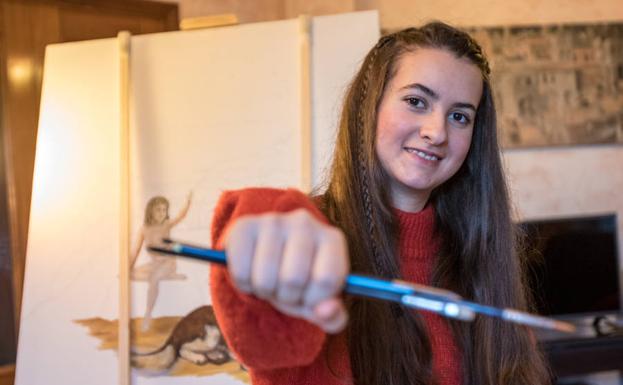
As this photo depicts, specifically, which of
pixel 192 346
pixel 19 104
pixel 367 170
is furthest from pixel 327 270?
pixel 19 104

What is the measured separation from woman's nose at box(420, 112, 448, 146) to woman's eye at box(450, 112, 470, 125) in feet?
0.12

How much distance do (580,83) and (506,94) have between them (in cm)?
33

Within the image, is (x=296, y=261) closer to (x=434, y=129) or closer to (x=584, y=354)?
(x=434, y=129)

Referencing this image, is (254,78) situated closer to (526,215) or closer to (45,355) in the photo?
(45,355)

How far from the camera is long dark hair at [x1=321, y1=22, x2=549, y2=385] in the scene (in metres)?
0.79

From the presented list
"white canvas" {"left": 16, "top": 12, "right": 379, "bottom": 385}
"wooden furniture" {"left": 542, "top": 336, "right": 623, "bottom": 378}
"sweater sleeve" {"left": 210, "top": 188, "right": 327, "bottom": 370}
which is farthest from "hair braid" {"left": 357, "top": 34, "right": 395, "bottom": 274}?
"wooden furniture" {"left": 542, "top": 336, "right": 623, "bottom": 378}

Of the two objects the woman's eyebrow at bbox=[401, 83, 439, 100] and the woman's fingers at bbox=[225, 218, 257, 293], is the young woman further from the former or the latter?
the woman's fingers at bbox=[225, 218, 257, 293]

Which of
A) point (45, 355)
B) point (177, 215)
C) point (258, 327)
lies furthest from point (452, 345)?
point (45, 355)

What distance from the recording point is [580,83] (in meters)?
2.52

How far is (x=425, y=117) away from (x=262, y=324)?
41 centimetres

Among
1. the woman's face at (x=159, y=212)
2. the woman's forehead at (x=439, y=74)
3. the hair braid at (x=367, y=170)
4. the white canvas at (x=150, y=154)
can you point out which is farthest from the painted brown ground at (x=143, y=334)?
the woman's forehead at (x=439, y=74)

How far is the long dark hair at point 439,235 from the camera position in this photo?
79 cm

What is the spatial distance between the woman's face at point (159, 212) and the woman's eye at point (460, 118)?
841mm

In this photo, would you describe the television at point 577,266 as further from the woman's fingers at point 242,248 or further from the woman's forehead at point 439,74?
the woman's fingers at point 242,248
